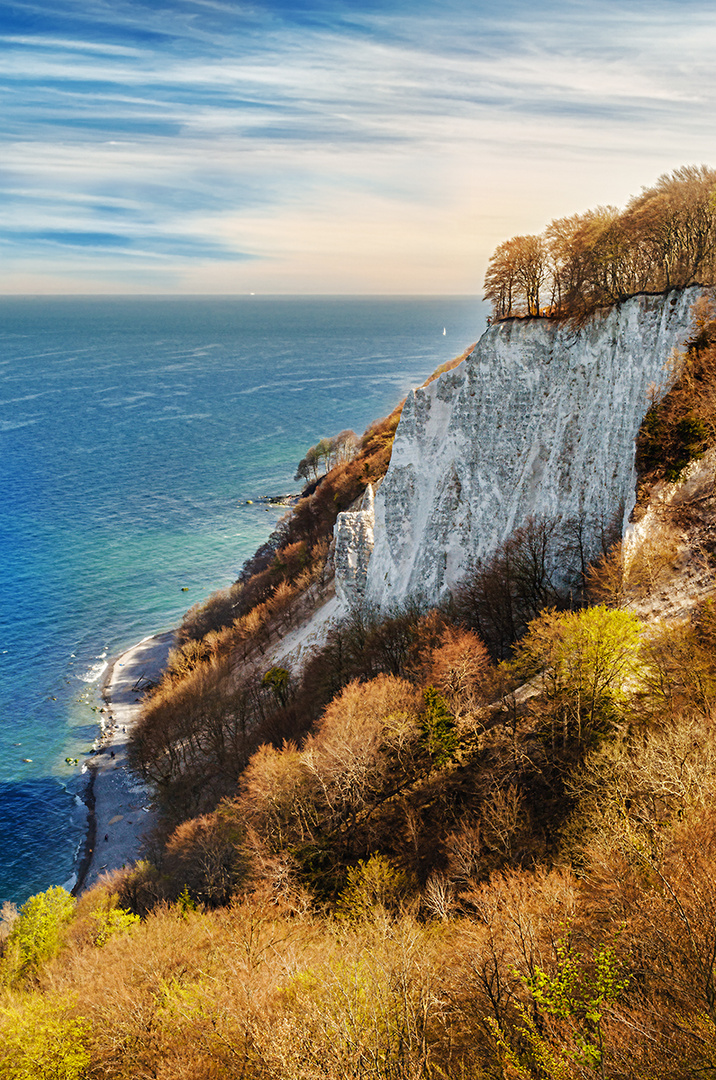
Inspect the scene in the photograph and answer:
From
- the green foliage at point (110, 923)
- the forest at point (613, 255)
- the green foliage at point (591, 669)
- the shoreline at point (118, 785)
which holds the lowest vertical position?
the shoreline at point (118, 785)

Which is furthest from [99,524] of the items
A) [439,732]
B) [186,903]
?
[439,732]

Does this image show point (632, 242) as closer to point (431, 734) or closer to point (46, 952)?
point (431, 734)

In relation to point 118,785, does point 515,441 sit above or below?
above

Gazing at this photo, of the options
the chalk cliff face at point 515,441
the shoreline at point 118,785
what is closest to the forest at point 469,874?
the chalk cliff face at point 515,441

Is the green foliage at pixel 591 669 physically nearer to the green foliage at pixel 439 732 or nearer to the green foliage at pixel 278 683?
the green foliage at pixel 439 732

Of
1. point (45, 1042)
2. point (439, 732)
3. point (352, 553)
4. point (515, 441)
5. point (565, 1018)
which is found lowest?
point (45, 1042)

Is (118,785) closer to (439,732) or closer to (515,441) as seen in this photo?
(439,732)
